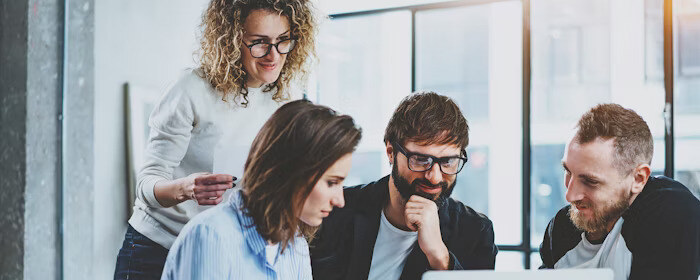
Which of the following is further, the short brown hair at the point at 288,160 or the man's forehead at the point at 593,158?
the man's forehead at the point at 593,158

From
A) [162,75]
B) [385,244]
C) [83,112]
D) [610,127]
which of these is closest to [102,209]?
[83,112]

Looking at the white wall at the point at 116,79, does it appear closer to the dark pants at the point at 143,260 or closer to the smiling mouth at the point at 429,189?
the dark pants at the point at 143,260

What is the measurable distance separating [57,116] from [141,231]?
166 centimetres

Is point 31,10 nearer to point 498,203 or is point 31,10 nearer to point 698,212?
point 698,212

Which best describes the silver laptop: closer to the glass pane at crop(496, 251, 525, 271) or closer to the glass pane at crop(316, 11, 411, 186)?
the glass pane at crop(496, 251, 525, 271)

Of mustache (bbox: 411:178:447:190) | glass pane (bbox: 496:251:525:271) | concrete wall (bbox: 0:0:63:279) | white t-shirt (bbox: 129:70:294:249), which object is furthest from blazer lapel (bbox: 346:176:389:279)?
glass pane (bbox: 496:251:525:271)

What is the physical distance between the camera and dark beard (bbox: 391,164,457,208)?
2.12 meters

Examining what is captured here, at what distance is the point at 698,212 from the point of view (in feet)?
6.27

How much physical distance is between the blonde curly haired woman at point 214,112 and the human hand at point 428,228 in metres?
0.51

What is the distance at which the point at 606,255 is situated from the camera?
1.99 metres

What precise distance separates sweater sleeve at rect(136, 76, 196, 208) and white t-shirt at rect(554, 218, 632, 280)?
3.86 feet

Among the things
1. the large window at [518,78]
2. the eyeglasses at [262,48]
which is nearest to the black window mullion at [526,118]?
the large window at [518,78]

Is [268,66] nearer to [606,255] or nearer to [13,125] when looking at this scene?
[606,255]

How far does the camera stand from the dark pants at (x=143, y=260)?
6.58 feet
